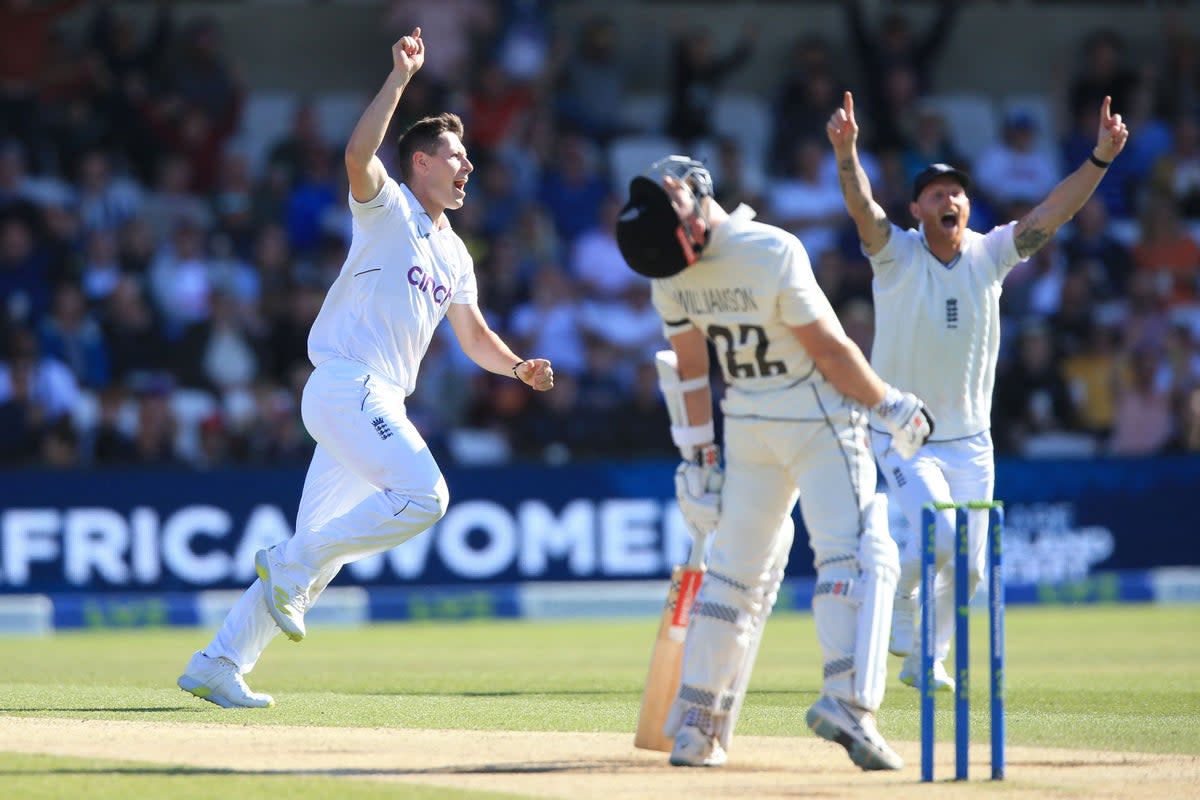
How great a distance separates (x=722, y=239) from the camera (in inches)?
236

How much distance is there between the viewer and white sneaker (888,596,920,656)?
8289 mm

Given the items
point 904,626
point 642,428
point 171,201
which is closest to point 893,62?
point 642,428

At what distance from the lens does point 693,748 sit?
606 centimetres

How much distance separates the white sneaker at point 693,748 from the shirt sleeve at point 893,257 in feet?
9.26

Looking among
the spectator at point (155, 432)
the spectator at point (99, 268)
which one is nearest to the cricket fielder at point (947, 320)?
the spectator at point (155, 432)

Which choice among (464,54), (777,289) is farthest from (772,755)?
(464,54)

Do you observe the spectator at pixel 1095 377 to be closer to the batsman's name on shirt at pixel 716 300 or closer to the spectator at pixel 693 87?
the spectator at pixel 693 87

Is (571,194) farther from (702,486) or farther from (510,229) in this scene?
(702,486)

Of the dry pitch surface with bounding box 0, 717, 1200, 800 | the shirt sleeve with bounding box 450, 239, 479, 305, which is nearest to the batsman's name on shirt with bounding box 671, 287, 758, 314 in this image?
the dry pitch surface with bounding box 0, 717, 1200, 800

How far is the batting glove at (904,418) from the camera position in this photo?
6035 mm

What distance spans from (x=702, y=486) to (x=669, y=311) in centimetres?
57

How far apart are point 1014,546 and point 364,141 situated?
30.8ft

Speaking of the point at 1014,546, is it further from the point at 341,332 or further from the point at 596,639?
the point at 341,332

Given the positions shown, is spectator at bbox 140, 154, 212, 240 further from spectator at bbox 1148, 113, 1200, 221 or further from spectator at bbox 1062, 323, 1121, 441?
spectator at bbox 1148, 113, 1200, 221
